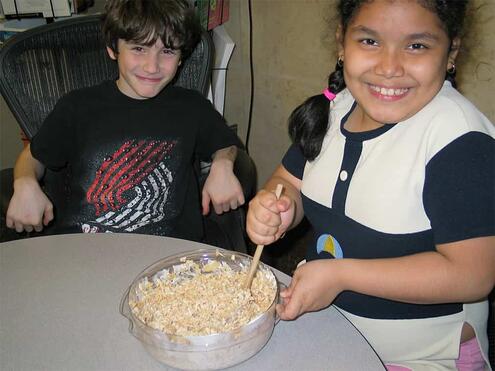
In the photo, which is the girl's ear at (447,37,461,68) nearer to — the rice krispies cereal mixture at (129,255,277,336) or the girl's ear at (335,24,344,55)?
the girl's ear at (335,24,344,55)

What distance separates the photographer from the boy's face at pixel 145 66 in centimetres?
130

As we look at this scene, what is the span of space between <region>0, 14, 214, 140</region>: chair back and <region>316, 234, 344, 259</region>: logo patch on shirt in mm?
782

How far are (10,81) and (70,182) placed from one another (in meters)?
0.32

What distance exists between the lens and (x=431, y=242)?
→ 2.75ft

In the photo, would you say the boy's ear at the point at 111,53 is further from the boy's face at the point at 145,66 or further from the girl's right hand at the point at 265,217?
the girl's right hand at the point at 265,217

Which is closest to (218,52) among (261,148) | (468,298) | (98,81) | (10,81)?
(261,148)

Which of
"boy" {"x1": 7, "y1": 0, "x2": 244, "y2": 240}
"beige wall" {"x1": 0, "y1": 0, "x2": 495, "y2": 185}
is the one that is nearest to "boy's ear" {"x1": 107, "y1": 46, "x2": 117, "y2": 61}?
"boy" {"x1": 7, "y1": 0, "x2": 244, "y2": 240}

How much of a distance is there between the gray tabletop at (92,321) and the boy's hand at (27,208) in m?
0.18

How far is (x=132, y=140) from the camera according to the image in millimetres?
Answer: 1326

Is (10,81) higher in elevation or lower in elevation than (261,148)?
higher

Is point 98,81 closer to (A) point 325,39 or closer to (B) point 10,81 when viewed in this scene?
(B) point 10,81

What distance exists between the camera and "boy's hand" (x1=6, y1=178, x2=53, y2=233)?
113cm

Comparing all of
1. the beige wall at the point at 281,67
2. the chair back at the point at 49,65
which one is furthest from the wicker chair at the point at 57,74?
the beige wall at the point at 281,67

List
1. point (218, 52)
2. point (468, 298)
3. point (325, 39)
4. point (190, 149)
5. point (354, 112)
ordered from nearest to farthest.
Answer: point (468, 298), point (354, 112), point (190, 149), point (325, 39), point (218, 52)
